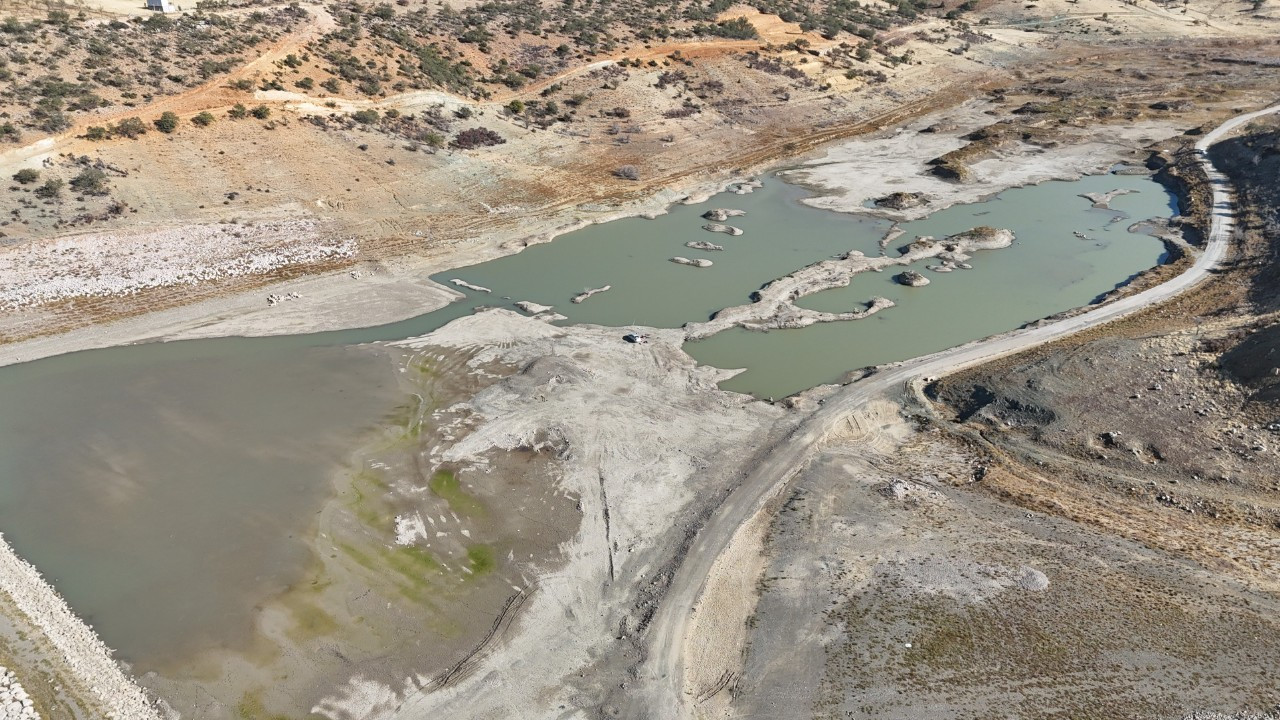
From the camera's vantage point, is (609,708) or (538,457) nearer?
(609,708)

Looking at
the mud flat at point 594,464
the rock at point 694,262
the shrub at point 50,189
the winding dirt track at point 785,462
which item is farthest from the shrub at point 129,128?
the winding dirt track at point 785,462

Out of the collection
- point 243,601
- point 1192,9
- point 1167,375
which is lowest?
point 243,601

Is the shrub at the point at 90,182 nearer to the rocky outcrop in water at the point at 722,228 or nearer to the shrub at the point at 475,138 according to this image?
the shrub at the point at 475,138

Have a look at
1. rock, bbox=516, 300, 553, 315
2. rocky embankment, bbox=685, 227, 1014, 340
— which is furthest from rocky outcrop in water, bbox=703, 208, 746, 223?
rock, bbox=516, 300, 553, 315

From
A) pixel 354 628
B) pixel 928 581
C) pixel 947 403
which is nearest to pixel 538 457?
pixel 354 628

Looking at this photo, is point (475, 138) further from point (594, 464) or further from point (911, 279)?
point (594, 464)

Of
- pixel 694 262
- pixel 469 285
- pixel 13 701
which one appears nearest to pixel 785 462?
A: pixel 694 262

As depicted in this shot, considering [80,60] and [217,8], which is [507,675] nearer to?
[80,60]
